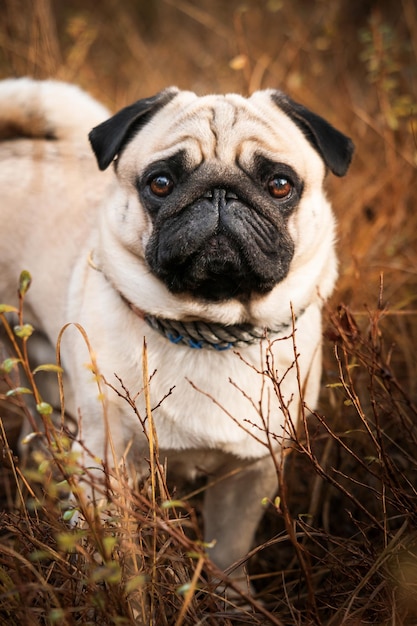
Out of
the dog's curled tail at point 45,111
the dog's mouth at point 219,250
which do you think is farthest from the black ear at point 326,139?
the dog's curled tail at point 45,111

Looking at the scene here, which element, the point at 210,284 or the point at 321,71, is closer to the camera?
the point at 210,284

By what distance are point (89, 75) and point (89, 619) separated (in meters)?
5.21

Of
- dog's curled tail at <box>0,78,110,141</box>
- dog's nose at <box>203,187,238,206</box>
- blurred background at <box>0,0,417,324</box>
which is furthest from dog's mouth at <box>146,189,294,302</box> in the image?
dog's curled tail at <box>0,78,110,141</box>

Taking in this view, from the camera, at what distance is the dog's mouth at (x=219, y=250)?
2.37 meters

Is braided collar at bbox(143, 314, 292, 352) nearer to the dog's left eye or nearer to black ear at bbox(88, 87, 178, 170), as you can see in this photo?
the dog's left eye

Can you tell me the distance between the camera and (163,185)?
258 cm

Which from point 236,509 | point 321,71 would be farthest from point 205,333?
point 321,71

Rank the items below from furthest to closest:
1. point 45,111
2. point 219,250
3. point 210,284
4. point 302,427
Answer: point 45,111
point 302,427
point 210,284
point 219,250

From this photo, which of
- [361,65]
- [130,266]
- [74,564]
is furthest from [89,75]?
[74,564]

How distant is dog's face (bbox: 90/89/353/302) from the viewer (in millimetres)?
2396

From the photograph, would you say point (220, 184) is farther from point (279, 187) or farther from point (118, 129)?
point (118, 129)

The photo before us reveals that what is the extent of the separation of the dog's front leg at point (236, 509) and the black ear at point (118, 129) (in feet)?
4.56

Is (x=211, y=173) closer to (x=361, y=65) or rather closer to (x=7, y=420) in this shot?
(x=7, y=420)

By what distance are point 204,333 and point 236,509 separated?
89cm
